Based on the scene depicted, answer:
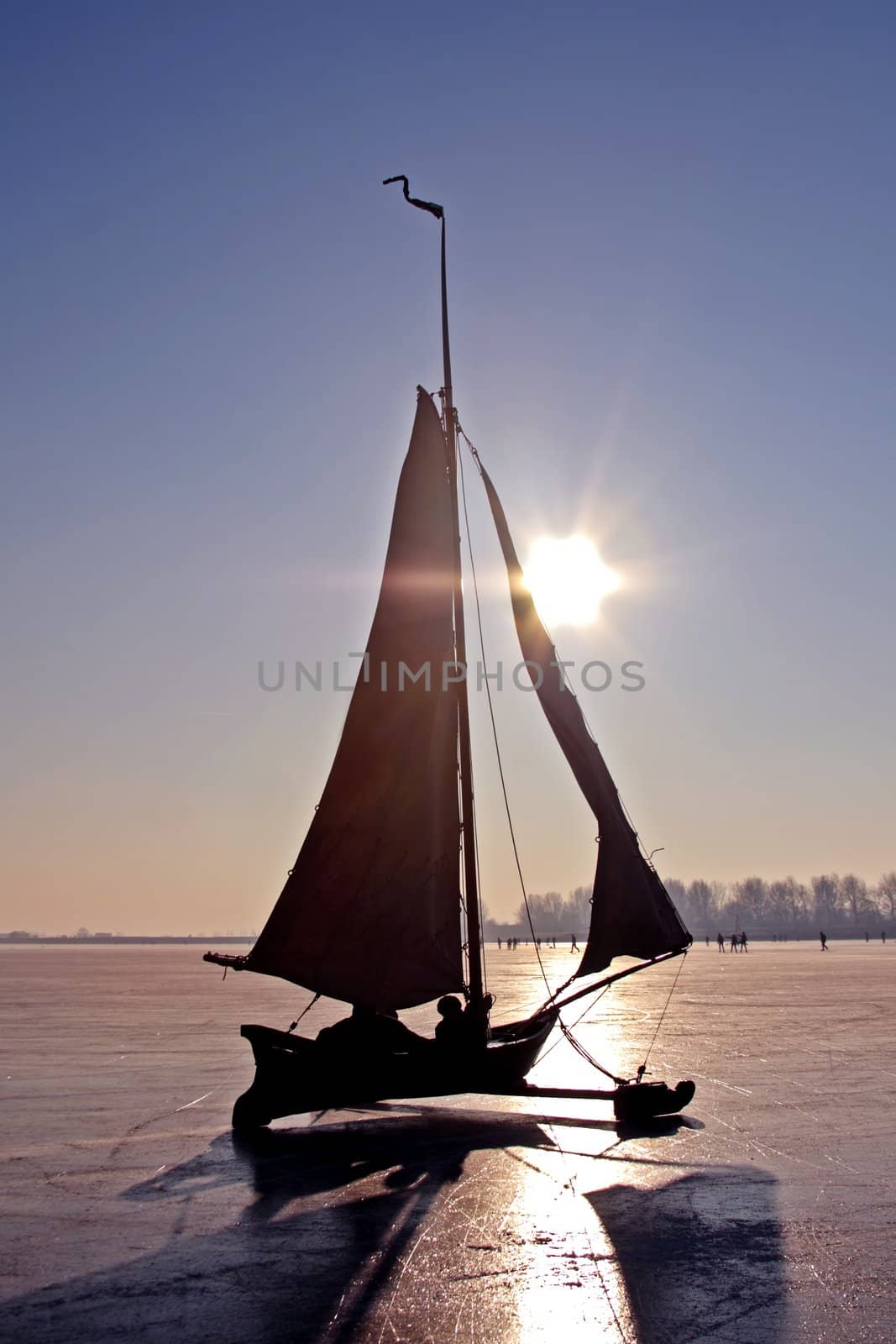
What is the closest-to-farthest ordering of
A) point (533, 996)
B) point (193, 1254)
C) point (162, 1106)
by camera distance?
point (193, 1254)
point (162, 1106)
point (533, 996)

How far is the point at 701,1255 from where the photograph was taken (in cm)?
924

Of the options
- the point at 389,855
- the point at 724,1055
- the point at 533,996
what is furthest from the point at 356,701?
the point at 533,996

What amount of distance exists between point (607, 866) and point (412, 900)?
9.98 ft

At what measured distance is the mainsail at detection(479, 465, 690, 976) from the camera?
15.6 metres

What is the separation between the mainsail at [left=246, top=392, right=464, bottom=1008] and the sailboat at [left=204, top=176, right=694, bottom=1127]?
0.02 metres

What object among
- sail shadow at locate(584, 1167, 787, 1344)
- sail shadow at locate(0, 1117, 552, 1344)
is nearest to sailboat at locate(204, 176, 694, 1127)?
sail shadow at locate(0, 1117, 552, 1344)

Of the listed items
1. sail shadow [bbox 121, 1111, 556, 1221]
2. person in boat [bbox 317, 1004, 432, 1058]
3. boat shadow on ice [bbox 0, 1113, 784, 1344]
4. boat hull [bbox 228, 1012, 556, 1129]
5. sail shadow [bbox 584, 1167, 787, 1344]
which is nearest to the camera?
sail shadow [bbox 584, 1167, 787, 1344]

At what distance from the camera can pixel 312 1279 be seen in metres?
8.74

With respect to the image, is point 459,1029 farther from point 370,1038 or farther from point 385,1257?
→ point 385,1257

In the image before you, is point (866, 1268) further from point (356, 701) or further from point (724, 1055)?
point (724, 1055)

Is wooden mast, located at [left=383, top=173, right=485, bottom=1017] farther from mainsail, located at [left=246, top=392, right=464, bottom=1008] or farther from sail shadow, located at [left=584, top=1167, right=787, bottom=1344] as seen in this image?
sail shadow, located at [left=584, top=1167, right=787, bottom=1344]

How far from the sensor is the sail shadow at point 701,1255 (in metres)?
7.61

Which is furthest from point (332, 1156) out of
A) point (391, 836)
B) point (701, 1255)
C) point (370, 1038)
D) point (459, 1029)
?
point (701, 1255)

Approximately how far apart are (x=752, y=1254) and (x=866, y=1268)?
0.96 metres
